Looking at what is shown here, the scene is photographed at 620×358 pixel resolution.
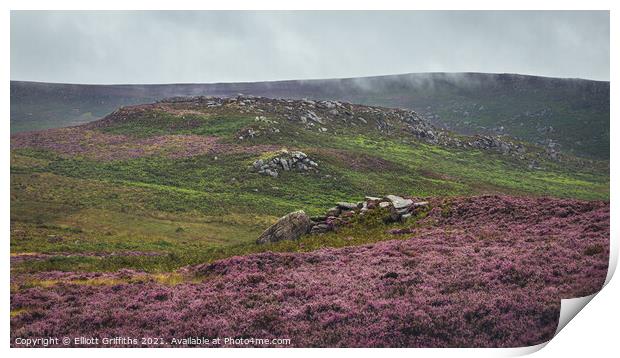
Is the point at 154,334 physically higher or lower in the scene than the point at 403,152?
lower

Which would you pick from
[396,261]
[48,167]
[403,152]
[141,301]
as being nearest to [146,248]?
[141,301]

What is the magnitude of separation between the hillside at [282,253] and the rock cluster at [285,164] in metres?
0.22

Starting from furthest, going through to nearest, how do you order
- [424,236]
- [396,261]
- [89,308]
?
[424,236]
[396,261]
[89,308]

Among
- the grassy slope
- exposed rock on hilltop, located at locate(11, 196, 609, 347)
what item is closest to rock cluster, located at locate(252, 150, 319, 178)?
the grassy slope

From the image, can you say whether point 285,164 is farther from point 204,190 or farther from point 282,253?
point 282,253

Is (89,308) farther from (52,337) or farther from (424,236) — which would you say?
(424,236)

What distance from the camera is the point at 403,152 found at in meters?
73.9

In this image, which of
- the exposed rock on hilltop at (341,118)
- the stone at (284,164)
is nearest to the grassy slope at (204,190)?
the stone at (284,164)

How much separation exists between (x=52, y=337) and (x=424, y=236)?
15.6 m

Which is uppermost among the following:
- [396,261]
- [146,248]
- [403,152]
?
[403,152]

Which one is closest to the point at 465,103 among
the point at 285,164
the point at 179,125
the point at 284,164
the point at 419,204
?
the point at 179,125

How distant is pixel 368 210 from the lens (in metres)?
25.2

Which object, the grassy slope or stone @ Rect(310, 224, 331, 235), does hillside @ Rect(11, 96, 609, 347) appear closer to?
stone @ Rect(310, 224, 331, 235)

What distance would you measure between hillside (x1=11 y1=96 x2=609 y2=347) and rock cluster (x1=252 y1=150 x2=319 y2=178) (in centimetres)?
22
